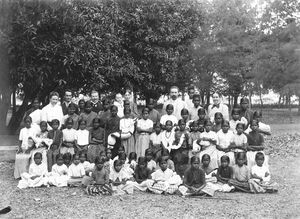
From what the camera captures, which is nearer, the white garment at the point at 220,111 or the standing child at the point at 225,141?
the standing child at the point at 225,141

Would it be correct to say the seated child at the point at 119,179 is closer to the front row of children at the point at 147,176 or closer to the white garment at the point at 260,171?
the front row of children at the point at 147,176

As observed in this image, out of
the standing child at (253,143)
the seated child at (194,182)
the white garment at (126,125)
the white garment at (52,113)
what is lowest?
the seated child at (194,182)

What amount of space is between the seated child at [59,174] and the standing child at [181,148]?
2098mm

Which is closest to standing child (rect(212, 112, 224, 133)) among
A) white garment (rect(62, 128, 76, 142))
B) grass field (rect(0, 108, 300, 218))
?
grass field (rect(0, 108, 300, 218))

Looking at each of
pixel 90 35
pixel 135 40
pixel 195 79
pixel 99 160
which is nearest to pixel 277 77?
pixel 195 79

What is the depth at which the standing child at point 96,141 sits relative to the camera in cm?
825

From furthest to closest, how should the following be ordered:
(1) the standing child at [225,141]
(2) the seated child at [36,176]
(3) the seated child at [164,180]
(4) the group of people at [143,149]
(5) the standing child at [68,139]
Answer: (5) the standing child at [68,139] → (1) the standing child at [225,141] → (2) the seated child at [36,176] → (4) the group of people at [143,149] → (3) the seated child at [164,180]

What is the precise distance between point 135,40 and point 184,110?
21.2 feet

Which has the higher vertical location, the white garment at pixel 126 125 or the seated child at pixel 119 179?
the white garment at pixel 126 125

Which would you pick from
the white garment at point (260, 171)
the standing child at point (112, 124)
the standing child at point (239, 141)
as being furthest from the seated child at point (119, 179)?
the white garment at point (260, 171)

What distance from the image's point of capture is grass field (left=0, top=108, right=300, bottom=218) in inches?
224

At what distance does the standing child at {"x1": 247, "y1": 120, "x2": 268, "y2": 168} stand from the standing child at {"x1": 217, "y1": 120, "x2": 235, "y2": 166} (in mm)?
326

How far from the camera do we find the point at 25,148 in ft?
26.8

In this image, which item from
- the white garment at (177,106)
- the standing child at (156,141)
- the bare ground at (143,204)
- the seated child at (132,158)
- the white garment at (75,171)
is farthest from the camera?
the white garment at (177,106)
